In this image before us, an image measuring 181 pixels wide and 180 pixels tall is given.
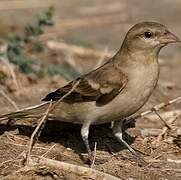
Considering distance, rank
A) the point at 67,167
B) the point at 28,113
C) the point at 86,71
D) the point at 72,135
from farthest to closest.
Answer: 1. the point at 86,71
2. the point at 72,135
3. the point at 28,113
4. the point at 67,167

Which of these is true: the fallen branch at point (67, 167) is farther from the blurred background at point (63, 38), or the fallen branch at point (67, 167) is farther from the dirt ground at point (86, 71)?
the blurred background at point (63, 38)

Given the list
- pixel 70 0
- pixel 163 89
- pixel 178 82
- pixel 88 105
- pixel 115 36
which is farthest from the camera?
pixel 70 0

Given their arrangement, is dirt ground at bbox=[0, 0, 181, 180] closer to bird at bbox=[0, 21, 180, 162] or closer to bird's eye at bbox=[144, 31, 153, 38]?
bird at bbox=[0, 21, 180, 162]

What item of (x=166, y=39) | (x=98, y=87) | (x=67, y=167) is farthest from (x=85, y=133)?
(x=166, y=39)

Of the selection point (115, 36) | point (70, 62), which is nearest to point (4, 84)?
point (70, 62)

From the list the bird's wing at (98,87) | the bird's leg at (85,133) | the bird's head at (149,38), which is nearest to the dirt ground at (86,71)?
the bird's leg at (85,133)

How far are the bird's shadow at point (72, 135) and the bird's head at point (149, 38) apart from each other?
972 mm

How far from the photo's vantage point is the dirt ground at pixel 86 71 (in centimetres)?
584

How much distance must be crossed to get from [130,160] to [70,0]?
942 cm

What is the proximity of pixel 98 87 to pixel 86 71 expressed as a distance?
369 cm

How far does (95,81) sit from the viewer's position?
610 cm

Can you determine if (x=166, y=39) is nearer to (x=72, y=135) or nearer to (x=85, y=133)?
(x=85, y=133)

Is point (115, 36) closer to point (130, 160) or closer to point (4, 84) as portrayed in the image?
point (4, 84)

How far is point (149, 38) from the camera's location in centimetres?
602
